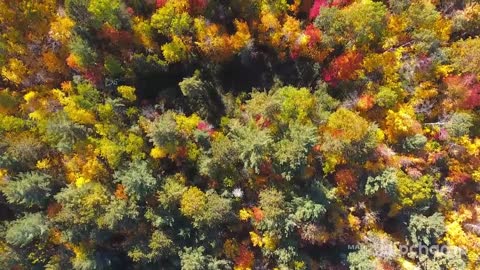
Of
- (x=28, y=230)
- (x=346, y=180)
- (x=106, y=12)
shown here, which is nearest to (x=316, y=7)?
(x=346, y=180)

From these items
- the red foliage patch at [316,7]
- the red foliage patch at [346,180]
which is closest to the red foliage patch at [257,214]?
the red foliage patch at [346,180]

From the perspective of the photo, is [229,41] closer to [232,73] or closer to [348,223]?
[232,73]

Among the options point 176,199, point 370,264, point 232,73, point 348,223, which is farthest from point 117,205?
point 370,264

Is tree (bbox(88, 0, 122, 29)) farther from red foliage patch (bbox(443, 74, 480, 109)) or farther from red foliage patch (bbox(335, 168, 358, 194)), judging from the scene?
red foliage patch (bbox(443, 74, 480, 109))

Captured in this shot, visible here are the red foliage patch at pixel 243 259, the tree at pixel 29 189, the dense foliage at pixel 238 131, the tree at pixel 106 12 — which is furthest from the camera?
the red foliage patch at pixel 243 259

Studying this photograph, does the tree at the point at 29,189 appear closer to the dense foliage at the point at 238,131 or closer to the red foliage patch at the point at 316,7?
the dense foliage at the point at 238,131

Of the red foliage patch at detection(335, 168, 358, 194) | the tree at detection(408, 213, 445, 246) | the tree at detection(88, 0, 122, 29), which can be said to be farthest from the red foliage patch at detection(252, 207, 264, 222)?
the tree at detection(88, 0, 122, 29)

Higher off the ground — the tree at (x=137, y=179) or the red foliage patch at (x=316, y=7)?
the red foliage patch at (x=316, y=7)

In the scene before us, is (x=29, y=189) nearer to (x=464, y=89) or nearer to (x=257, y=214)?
(x=257, y=214)

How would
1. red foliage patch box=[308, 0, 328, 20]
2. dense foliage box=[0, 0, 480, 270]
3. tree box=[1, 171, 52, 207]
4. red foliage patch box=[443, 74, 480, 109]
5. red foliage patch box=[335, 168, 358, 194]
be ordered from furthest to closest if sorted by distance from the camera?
red foliage patch box=[335, 168, 358, 194] < red foliage patch box=[308, 0, 328, 20] < red foliage patch box=[443, 74, 480, 109] < tree box=[1, 171, 52, 207] < dense foliage box=[0, 0, 480, 270]
